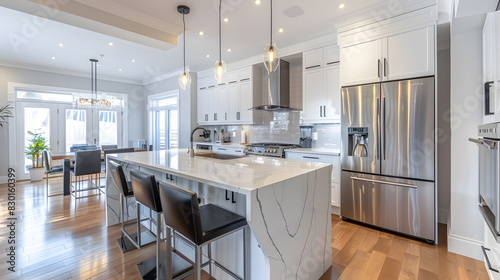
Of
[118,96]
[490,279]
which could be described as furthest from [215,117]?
[490,279]

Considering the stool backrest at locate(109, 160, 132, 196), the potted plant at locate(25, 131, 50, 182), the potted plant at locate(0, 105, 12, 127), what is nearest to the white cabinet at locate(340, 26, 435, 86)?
the stool backrest at locate(109, 160, 132, 196)

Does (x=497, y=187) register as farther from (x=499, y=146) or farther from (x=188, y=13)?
(x=188, y=13)

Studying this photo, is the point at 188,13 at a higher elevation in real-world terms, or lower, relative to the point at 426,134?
higher

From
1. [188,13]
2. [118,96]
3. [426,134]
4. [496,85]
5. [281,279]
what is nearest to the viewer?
[281,279]

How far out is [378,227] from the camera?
108 inches

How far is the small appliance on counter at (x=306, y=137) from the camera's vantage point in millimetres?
3979

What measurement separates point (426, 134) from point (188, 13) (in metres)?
3.15

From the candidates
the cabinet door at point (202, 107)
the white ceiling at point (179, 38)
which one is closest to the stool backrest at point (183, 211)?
the white ceiling at point (179, 38)

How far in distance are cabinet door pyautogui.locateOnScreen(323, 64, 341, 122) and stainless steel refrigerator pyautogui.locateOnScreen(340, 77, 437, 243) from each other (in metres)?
0.36

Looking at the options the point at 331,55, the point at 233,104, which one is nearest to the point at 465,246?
the point at 331,55

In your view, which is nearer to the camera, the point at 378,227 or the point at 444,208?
the point at 378,227

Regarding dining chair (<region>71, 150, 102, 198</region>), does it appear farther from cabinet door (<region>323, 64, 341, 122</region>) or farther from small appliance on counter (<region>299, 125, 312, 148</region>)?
cabinet door (<region>323, 64, 341, 122</region>)

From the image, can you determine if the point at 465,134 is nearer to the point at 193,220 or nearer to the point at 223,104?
the point at 193,220

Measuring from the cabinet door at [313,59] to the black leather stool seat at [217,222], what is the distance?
2876 mm
